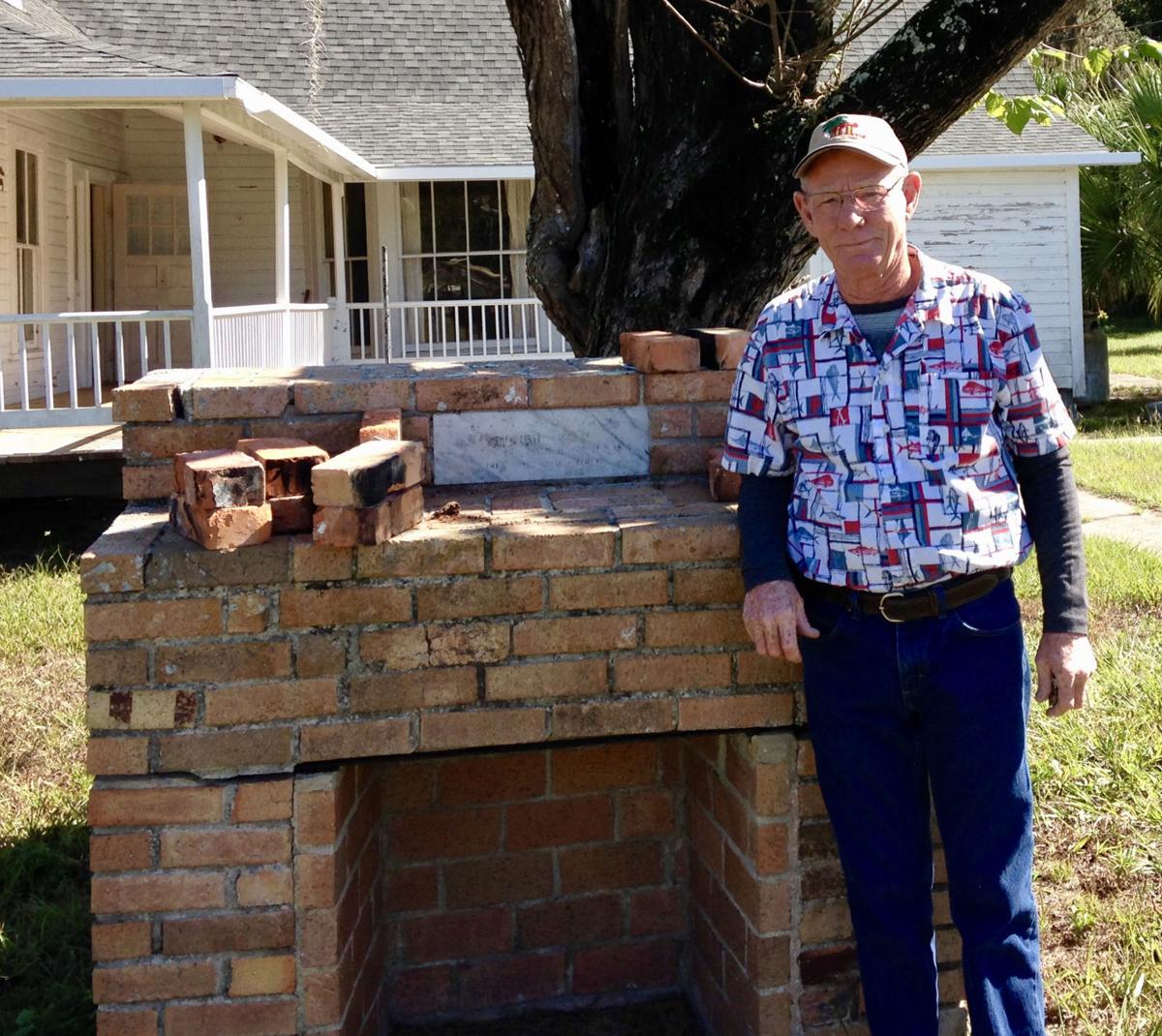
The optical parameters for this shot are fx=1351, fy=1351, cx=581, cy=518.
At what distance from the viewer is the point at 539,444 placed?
10.3 feet

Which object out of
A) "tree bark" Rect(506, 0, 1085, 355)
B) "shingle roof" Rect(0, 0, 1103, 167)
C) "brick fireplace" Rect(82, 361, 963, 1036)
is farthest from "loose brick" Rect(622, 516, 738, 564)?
"shingle roof" Rect(0, 0, 1103, 167)

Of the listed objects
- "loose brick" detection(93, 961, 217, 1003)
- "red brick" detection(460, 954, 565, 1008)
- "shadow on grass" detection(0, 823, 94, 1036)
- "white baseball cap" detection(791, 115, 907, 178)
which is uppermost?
"white baseball cap" detection(791, 115, 907, 178)

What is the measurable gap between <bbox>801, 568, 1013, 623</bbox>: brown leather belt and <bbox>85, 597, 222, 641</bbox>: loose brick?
1.22 metres

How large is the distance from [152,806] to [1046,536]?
1.80 metres

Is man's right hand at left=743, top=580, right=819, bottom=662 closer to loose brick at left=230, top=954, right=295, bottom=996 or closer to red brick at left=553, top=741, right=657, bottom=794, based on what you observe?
red brick at left=553, top=741, right=657, bottom=794

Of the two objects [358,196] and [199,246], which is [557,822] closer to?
[199,246]

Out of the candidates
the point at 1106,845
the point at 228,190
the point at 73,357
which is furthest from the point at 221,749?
the point at 228,190

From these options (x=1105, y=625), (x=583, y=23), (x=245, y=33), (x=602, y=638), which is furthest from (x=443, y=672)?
(x=245, y=33)

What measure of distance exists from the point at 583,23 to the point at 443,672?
Answer: 329cm

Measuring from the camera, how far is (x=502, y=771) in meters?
3.34

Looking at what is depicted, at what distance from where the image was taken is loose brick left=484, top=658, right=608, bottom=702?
8.79 ft

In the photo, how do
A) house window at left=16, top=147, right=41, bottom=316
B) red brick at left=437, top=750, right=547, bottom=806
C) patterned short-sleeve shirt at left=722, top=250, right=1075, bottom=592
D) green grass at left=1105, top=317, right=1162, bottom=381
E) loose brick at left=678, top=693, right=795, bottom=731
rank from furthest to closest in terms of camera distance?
green grass at left=1105, top=317, right=1162, bottom=381, house window at left=16, top=147, right=41, bottom=316, red brick at left=437, top=750, right=547, bottom=806, loose brick at left=678, top=693, right=795, bottom=731, patterned short-sleeve shirt at left=722, top=250, right=1075, bottom=592

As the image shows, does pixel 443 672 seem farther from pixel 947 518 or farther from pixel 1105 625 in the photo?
pixel 1105 625

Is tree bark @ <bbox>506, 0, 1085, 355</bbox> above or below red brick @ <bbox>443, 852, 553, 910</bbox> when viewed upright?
above
